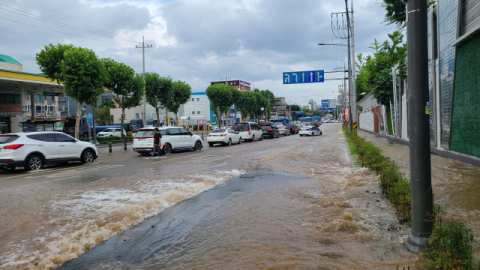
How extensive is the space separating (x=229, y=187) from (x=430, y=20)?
12220 millimetres

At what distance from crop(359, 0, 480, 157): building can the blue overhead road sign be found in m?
17.8

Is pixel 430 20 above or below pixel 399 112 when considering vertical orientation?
above

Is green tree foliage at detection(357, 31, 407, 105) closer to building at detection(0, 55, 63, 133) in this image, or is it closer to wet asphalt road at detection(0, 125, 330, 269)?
wet asphalt road at detection(0, 125, 330, 269)

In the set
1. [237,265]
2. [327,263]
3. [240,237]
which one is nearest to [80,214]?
[240,237]

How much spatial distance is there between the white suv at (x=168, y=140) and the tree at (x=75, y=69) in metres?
A: 8.01

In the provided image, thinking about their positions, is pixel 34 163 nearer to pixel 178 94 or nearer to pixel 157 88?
pixel 157 88

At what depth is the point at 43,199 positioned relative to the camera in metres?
7.75

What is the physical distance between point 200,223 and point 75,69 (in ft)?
68.3

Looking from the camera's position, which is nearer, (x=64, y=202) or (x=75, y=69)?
(x=64, y=202)

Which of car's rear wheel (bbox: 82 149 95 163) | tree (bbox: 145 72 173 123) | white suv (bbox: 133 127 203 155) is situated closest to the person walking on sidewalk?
white suv (bbox: 133 127 203 155)

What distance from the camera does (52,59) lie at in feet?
76.6

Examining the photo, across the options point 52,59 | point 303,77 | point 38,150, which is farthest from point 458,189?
point 303,77

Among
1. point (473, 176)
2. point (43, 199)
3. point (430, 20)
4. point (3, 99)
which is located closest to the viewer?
point (43, 199)

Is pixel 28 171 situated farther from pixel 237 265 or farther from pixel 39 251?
pixel 237 265
